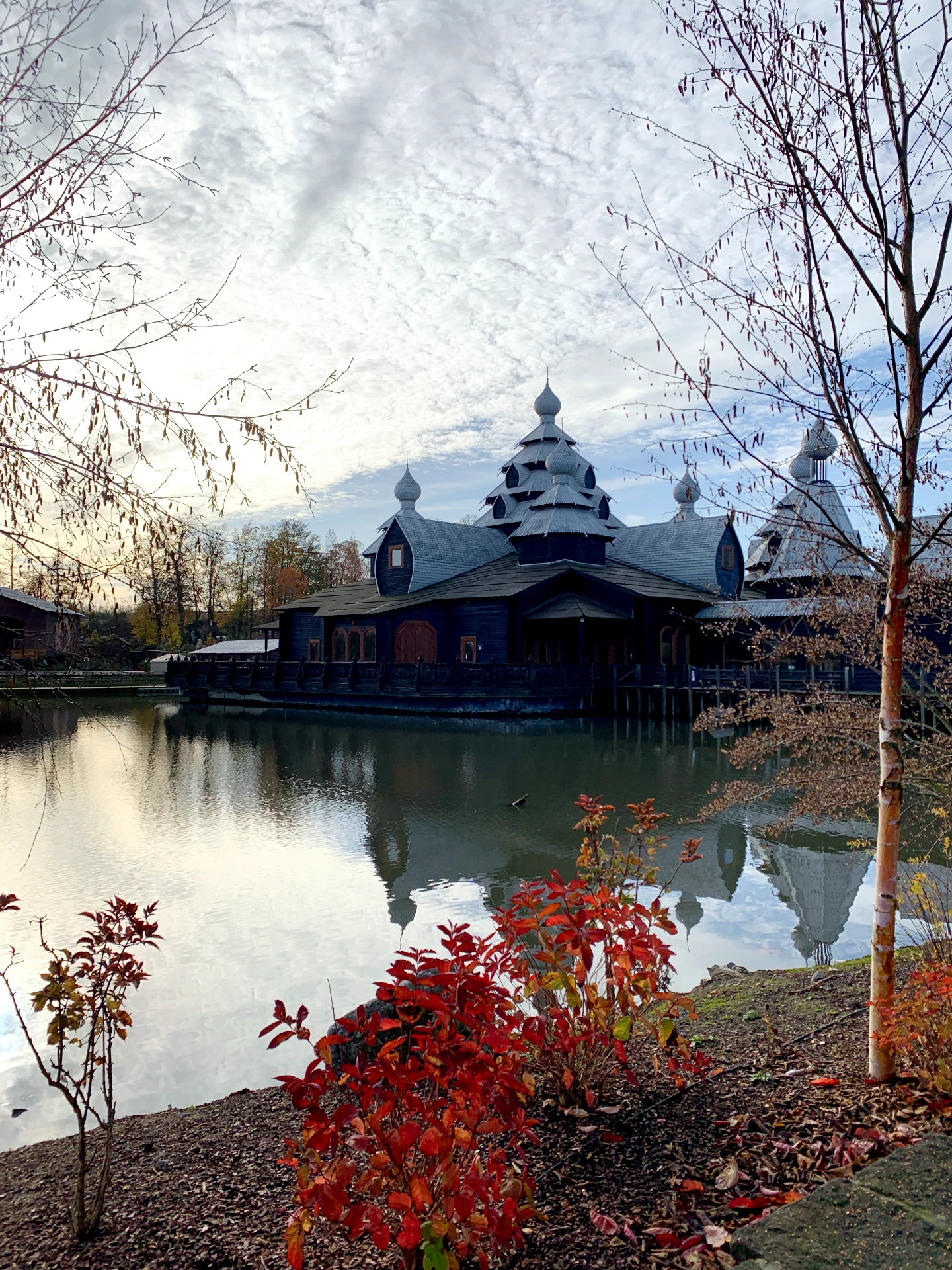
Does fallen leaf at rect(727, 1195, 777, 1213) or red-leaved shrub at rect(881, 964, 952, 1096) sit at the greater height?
red-leaved shrub at rect(881, 964, 952, 1096)

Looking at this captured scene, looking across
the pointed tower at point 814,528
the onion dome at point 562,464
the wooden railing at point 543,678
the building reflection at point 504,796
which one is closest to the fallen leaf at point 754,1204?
the pointed tower at point 814,528

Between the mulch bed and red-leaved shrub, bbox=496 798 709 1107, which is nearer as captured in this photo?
the mulch bed

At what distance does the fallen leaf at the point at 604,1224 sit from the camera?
2.70m

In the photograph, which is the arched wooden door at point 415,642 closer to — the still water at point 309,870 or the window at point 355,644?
the window at point 355,644

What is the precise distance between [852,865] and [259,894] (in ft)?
24.2

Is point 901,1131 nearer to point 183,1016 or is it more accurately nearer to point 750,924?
point 183,1016

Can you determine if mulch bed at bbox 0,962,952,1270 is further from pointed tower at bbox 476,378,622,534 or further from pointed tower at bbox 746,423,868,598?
pointed tower at bbox 476,378,622,534

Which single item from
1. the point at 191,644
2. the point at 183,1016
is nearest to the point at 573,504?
the point at 183,1016

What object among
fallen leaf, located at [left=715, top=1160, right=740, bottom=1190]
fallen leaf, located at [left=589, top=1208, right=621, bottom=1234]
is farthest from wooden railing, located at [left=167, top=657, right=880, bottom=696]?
fallen leaf, located at [left=589, top=1208, right=621, bottom=1234]

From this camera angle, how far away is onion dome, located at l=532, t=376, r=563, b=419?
148ft

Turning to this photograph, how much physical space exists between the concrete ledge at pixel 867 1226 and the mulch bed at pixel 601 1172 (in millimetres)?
150

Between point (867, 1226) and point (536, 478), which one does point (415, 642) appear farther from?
point (867, 1226)

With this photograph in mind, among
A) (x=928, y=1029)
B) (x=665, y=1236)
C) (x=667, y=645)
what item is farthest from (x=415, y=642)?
(x=665, y=1236)

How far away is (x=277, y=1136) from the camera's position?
396cm
